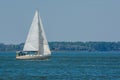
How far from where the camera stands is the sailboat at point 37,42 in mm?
157875

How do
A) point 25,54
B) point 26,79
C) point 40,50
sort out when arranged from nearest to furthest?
point 26,79 → point 40,50 → point 25,54

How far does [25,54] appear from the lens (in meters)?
170

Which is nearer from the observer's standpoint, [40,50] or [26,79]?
[26,79]

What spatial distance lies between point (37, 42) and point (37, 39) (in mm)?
705

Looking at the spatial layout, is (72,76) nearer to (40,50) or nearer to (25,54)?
(40,50)

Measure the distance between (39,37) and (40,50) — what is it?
10.5 ft

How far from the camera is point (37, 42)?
159 metres

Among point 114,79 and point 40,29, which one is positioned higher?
point 40,29

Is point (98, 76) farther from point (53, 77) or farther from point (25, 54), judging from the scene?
point (25, 54)

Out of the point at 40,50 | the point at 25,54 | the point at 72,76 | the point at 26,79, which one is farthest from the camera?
the point at 25,54

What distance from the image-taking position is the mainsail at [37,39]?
158 meters

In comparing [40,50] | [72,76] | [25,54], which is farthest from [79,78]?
[25,54]

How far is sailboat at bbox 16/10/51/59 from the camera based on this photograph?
158 meters

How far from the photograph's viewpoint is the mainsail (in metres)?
158
